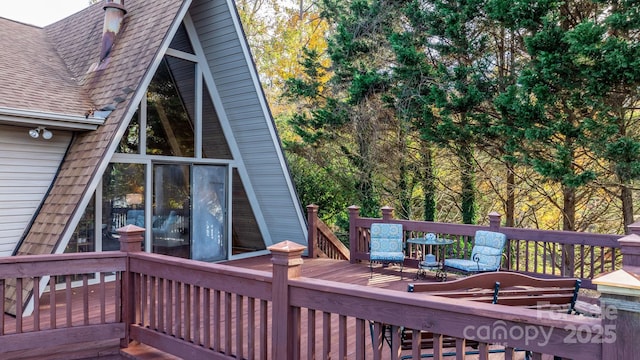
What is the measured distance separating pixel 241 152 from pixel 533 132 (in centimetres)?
557

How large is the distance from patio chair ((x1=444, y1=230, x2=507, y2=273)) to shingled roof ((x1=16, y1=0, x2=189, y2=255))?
5.02 m

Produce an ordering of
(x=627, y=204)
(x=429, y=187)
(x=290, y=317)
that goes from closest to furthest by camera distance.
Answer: (x=290, y=317)
(x=627, y=204)
(x=429, y=187)

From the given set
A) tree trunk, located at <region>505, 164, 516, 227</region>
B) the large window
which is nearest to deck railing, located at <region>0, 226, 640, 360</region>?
the large window

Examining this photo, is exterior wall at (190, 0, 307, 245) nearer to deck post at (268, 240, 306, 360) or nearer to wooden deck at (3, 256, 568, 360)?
wooden deck at (3, 256, 568, 360)

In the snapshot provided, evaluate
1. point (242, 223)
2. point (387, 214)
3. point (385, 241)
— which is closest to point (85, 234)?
point (242, 223)

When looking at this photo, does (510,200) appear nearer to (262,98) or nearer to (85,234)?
(262,98)

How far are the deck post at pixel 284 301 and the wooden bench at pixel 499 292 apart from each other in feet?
2.68

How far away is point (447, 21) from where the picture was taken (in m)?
9.41

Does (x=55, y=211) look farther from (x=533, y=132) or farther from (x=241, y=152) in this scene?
(x=533, y=132)

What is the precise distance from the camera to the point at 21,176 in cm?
562

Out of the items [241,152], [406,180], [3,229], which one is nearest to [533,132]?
[406,180]

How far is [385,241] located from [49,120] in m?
5.19

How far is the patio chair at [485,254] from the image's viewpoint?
228 inches

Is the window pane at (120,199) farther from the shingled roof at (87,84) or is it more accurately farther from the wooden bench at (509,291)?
the wooden bench at (509,291)
